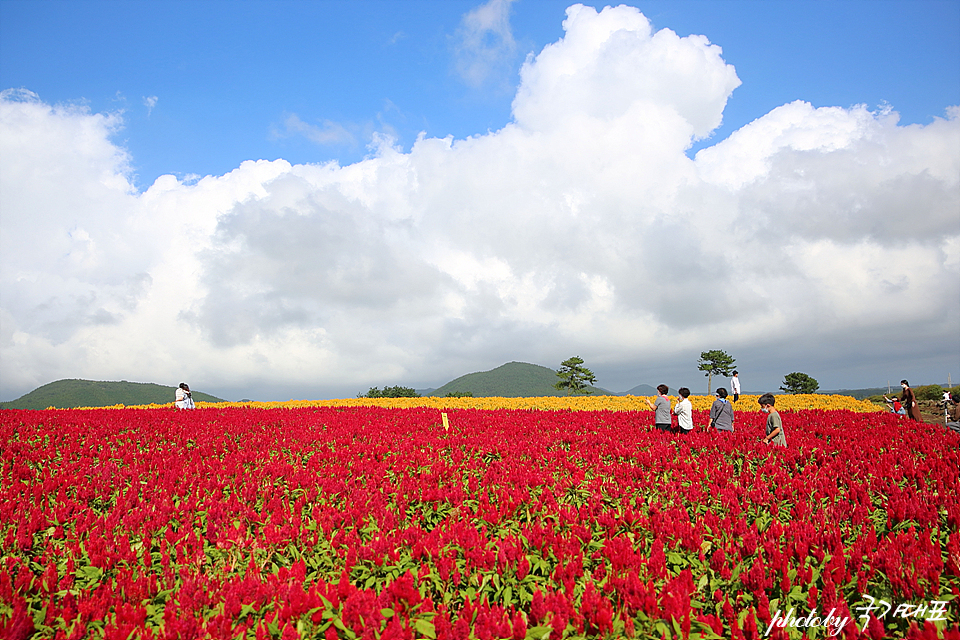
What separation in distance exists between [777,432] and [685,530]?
17.1 ft

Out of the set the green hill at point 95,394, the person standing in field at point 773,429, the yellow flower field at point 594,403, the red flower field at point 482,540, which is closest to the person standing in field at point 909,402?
the yellow flower field at point 594,403

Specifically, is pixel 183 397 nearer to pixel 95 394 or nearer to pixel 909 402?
pixel 909 402

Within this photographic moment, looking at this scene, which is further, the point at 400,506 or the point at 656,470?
the point at 656,470

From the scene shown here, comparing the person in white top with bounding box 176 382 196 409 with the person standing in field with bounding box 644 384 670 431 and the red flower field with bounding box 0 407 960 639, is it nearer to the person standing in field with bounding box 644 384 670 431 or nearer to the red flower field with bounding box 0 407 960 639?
the red flower field with bounding box 0 407 960 639

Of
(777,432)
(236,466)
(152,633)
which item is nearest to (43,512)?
(236,466)

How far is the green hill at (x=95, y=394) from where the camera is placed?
13188 cm

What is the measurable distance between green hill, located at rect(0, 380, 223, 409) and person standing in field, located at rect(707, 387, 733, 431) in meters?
146

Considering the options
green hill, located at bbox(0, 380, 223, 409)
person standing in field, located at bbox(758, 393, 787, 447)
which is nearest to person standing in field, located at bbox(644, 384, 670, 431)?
person standing in field, located at bbox(758, 393, 787, 447)

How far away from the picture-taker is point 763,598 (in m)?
3.47

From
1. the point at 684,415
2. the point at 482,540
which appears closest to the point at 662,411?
the point at 684,415

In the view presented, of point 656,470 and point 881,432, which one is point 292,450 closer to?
point 656,470

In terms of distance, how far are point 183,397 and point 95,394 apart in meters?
164

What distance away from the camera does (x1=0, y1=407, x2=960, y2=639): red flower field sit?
3287 mm

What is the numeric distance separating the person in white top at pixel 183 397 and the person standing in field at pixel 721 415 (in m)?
16.9
